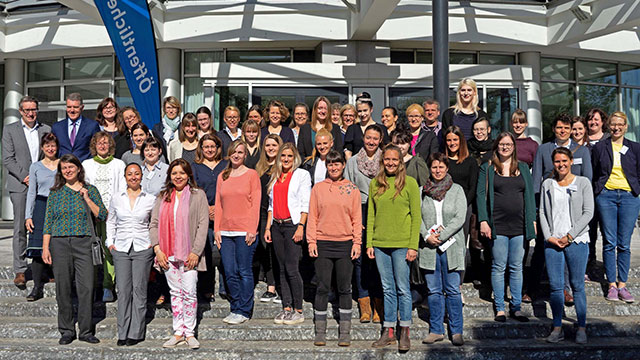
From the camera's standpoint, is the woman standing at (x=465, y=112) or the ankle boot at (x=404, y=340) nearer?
the ankle boot at (x=404, y=340)

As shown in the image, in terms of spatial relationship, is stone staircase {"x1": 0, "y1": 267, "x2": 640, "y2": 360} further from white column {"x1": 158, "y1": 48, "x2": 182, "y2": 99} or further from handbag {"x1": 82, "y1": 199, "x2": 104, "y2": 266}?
white column {"x1": 158, "y1": 48, "x2": 182, "y2": 99}

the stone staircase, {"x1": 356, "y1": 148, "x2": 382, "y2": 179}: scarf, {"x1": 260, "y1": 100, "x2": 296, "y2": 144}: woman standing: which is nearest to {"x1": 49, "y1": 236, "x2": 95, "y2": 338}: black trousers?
the stone staircase

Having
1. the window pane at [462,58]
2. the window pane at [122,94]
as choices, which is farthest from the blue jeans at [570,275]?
the window pane at [122,94]

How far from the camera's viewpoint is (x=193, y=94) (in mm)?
13117

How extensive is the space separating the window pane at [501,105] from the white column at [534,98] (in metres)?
0.79

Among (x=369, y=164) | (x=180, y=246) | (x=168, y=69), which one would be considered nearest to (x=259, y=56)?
(x=168, y=69)

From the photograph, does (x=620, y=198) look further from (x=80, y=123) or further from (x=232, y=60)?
(x=232, y=60)

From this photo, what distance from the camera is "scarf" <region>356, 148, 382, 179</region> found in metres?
6.00

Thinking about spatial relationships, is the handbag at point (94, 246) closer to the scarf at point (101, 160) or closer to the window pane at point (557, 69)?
the scarf at point (101, 160)

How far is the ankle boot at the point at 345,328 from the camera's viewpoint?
5.60 metres

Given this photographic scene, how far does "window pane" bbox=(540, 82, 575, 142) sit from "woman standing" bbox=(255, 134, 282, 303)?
8775 millimetres

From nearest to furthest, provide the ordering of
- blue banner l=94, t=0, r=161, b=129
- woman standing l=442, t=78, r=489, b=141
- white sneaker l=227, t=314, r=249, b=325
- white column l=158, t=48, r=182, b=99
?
white sneaker l=227, t=314, r=249, b=325 < woman standing l=442, t=78, r=489, b=141 < blue banner l=94, t=0, r=161, b=129 < white column l=158, t=48, r=182, b=99

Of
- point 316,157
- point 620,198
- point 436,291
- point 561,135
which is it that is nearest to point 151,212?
point 316,157

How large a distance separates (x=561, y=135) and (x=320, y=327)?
3.21 metres
